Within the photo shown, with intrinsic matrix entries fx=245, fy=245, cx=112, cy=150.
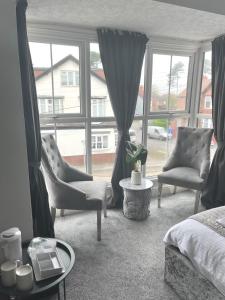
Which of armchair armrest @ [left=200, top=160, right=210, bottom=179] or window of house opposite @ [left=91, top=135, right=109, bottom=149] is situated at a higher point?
window of house opposite @ [left=91, top=135, right=109, bottom=149]

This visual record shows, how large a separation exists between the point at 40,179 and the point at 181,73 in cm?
260

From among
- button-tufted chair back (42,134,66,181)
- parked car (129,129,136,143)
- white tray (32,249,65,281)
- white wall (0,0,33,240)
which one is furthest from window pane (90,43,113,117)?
white tray (32,249,65,281)

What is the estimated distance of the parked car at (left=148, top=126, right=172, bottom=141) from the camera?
3568 millimetres

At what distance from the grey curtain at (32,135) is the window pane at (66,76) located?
31.7 inches

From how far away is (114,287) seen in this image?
6.20ft

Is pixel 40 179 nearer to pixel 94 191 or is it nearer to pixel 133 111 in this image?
pixel 94 191

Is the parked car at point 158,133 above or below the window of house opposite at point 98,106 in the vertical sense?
below

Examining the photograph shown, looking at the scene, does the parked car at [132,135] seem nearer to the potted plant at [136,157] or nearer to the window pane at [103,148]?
the window pane at [103,148]

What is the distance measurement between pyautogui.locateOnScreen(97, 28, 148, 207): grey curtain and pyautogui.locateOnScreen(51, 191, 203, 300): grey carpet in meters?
0.55

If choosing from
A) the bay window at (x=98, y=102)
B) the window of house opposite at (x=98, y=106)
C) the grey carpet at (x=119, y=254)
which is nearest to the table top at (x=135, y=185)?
the grey carpet at (x=119, y=254)

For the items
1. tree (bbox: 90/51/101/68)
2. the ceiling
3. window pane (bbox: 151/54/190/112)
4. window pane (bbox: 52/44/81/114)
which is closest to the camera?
the ceiling

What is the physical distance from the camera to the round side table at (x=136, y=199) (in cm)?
276

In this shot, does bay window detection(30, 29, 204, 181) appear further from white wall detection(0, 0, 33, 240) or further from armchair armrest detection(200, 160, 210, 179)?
white wall detection(0, 0, 33, 240)

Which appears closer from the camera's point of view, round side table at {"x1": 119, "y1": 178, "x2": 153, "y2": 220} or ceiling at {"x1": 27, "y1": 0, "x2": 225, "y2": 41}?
ceiling at {"x1": 27, "y1": 0, "x2": 225, "y2": 41}
